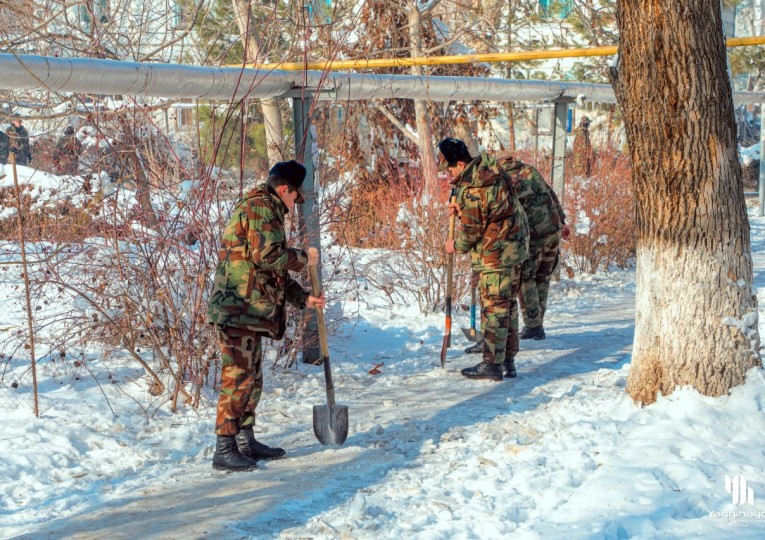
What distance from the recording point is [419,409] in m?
6.36

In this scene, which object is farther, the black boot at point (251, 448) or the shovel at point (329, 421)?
the shovel at point (329, 421)

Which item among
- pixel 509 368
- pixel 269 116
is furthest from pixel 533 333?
pixel 269 116

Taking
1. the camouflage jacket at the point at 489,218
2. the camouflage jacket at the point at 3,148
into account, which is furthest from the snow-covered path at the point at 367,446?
the camouflage jacket at the point at 3,148

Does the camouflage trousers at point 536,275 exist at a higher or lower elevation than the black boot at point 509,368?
higher

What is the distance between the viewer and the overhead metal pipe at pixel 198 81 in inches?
210

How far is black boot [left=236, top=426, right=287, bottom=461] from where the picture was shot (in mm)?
5246

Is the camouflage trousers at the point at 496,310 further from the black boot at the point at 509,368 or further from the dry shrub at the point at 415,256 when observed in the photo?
the dry shrub at the point at 415,256

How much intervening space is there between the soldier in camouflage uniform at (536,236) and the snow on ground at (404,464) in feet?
4.15

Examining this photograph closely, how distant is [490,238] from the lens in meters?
7.00

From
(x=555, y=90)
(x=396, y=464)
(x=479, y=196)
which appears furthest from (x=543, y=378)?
(x=555, y=90)

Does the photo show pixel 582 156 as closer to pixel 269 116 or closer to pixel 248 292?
pixel 269 116

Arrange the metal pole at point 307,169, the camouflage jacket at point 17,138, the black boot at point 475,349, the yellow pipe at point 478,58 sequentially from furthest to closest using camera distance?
1. the camouflage jacket at point 17,138
2. the yellow pipe at point 478,58
3. the black boot at point 475,349
4. the metal pole at point 307,169

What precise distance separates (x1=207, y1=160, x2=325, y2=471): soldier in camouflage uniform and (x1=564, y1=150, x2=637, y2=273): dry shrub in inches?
307

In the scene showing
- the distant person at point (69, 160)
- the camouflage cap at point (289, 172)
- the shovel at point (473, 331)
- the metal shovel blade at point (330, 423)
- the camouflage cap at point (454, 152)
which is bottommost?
the metal shovel blade at point (330, 423)
